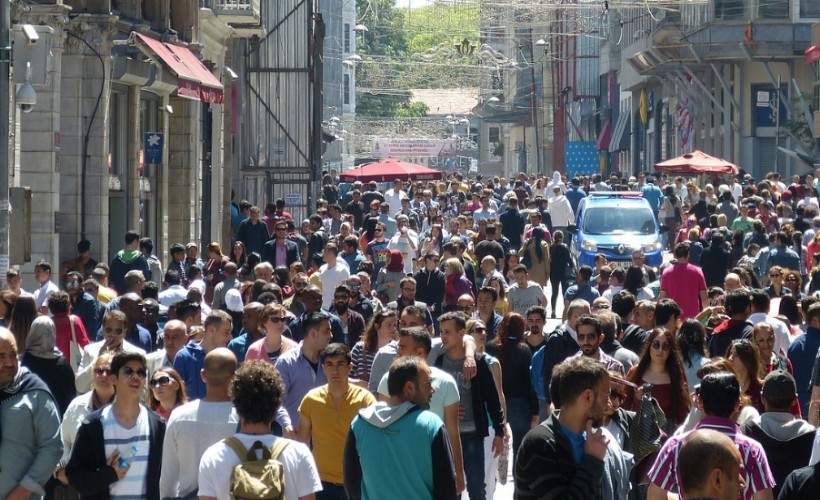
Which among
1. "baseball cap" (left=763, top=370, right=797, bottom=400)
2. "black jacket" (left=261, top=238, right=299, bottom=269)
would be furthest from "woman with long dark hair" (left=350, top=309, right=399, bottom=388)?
"black jacket" (left=261, top=238, right=299, bottom=269)

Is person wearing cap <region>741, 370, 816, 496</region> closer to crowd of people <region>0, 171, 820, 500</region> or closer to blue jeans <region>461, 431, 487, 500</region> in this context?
crowd of people <region>0, 171, 820, 500</region>

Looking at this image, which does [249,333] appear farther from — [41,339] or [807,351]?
[807,351]

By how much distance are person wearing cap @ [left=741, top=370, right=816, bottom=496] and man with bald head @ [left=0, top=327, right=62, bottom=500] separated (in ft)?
11.3

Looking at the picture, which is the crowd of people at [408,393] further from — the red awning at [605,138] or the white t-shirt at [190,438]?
the red awning at [605,138]

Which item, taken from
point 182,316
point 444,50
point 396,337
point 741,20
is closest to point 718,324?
point 396,337

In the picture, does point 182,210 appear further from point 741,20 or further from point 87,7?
point 741,20

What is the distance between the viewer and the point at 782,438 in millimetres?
8203

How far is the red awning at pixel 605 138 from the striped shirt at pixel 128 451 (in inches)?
2736

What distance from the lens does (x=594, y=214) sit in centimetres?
2888

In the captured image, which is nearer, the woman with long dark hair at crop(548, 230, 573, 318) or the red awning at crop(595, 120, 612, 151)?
the woman with long dark hair at crop(548, 230, 573, 318)

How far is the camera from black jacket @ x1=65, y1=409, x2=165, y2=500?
24.7ft

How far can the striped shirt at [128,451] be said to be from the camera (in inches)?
301

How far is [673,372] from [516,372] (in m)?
2.27

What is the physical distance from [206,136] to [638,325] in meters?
20.0
